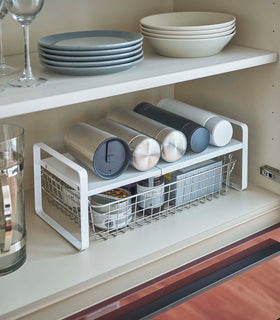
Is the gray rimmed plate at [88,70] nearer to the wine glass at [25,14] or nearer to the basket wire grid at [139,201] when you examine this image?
the wine glass at [25,14]

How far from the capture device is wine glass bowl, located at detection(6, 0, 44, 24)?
3.76 feet

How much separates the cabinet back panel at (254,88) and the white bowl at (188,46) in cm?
14

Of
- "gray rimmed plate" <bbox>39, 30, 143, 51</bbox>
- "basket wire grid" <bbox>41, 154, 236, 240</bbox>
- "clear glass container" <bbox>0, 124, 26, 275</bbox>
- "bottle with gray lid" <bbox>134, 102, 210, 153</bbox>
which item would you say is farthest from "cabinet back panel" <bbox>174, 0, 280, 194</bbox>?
"clear glass container" <bbox>0, 124, 26, 275</bbox>

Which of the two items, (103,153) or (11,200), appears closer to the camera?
(11,200)

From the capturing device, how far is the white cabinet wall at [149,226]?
1.24m

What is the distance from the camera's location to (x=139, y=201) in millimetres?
1438

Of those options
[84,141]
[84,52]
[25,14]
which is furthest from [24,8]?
[84,141]

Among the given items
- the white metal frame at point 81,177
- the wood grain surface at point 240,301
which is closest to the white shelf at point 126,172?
the white metal frame at point 81,177

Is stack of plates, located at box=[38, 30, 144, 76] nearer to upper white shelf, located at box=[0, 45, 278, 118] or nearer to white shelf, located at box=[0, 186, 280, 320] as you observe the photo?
upper white shelf, located at box=[0, 45, 278, 118]

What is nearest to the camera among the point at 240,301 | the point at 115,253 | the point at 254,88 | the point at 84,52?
the point at 240,301

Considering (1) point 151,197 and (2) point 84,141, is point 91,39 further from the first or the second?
(1) point 151,197

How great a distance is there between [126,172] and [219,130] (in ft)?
1.05

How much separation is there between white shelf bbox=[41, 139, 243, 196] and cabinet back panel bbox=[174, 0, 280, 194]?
14 centimetres

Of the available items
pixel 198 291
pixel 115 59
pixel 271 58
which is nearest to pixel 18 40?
pixel 115 59
